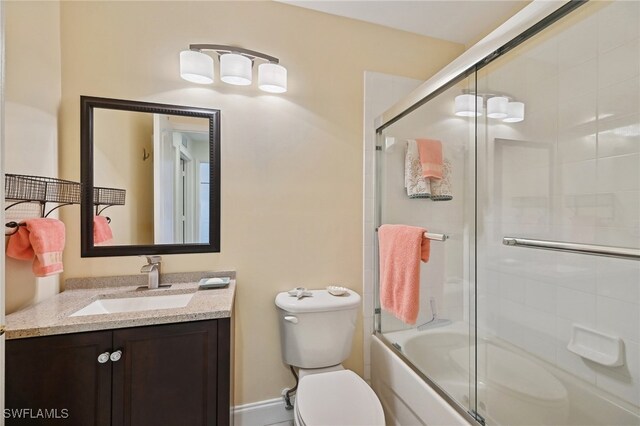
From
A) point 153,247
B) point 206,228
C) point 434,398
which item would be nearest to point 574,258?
point 434,398

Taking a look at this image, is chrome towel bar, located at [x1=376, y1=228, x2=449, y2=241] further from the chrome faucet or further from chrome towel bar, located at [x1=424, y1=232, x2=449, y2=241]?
the chrome faucet

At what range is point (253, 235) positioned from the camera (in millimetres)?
1716

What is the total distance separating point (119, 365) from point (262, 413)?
0.94 meters

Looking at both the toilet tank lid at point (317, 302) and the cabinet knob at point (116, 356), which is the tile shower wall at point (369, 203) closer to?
the toilet tank lid at point (317, 302)

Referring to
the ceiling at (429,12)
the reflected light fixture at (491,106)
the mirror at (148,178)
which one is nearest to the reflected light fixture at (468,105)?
the reflected light fixture at (491,106)

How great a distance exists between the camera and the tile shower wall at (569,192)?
1.15m

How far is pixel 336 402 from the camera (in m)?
1.29

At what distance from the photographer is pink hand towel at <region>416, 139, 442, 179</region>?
1.55 meters

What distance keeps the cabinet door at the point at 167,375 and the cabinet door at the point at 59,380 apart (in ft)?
0.17

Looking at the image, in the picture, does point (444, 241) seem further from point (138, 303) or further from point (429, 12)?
point (138, 303)

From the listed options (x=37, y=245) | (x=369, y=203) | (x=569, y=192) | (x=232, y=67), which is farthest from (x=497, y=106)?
(x=37, y=245)

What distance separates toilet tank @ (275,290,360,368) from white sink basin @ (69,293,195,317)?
0.50m

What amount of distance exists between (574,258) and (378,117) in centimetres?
130

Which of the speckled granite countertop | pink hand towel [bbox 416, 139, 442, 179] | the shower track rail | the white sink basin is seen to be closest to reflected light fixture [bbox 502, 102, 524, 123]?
pink hand towel [bbox 416, 139, 442, 179]
